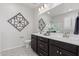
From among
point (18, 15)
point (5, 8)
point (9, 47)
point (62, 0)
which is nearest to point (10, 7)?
point (5, 8)

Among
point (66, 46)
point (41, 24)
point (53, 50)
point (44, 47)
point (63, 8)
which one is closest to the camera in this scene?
point (66, 46)

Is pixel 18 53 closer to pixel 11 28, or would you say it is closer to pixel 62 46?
pixel 11 28

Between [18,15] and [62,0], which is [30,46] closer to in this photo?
[18,15]

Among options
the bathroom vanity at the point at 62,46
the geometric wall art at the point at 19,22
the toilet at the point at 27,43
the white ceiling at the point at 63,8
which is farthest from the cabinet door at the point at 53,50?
the geometric wall art at the point at 19,22

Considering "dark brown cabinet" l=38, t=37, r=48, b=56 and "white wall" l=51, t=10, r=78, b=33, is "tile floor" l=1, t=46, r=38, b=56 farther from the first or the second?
"white wall" l=51, t=10, r=78, b=33

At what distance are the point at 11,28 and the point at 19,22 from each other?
456mm

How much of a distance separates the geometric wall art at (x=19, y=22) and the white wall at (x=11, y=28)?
0.40ft

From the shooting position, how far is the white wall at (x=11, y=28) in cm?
331

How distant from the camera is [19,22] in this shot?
343 cm

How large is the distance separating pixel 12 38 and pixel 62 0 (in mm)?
2550

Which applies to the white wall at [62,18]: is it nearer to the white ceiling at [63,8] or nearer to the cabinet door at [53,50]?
Answer: the white ceiling at [63,8]

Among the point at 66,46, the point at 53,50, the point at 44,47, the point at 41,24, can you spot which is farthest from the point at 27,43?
the point at 66,46

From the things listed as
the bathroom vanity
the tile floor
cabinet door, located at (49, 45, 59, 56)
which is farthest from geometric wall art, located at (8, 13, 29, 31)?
cabinet door, located at (49, 45, 59, 56)

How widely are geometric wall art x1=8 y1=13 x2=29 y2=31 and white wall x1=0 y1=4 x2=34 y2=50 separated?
121mm
